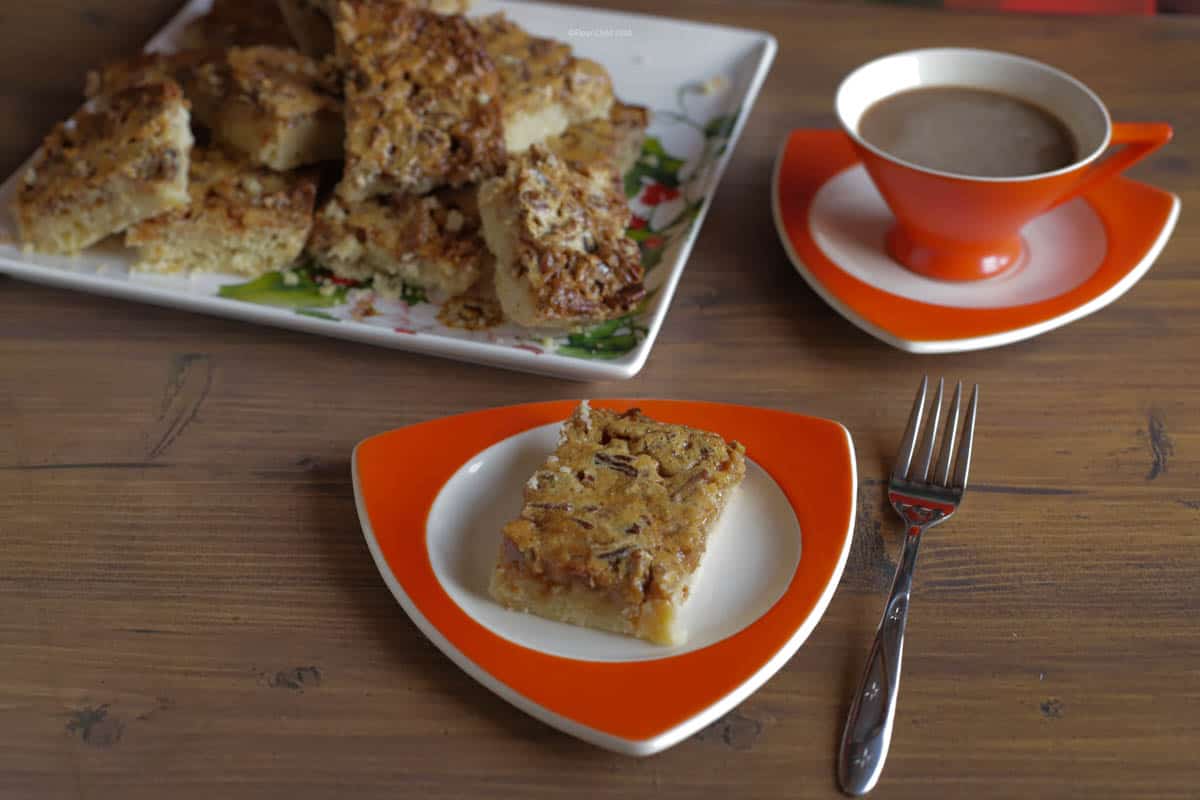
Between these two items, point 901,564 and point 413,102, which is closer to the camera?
point 901,564

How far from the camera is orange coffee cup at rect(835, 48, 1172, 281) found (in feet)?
5.29

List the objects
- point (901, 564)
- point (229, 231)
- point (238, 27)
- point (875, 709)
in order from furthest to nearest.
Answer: point (238, 27)
point (229, 231)
point (901, 564)
point (875, 709)

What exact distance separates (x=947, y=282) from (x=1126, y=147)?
0.34 metres

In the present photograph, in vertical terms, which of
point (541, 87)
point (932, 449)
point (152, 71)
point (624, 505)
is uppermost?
point (152, 71)

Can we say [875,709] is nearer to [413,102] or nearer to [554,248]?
[554,248]

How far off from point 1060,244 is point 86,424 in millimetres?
1521

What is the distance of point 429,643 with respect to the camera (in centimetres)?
124

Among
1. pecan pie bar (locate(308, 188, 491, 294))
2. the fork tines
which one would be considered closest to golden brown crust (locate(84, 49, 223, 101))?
pecan pie bar (locate(308, 188, 491, 294))

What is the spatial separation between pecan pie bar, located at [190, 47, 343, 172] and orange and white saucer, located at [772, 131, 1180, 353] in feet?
2.53

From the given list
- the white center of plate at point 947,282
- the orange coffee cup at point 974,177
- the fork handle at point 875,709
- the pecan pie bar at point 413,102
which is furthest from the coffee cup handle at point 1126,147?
the pecan pie bar at point 413,102

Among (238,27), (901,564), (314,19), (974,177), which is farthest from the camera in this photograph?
(238,27)

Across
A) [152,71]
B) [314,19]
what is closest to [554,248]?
[314,19]

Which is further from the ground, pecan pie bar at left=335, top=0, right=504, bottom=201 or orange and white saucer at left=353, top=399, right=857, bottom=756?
pecan pie bar at left=335, top=0, right=504, bottom=201

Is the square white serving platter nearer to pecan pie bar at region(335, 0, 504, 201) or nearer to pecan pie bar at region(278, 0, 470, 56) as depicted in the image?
pecan pie bar at region(335, 0, 504, 201)
